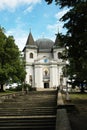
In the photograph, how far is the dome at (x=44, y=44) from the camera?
120 metres

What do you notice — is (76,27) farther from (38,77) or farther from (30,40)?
(30,40)

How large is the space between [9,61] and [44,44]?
6624cm

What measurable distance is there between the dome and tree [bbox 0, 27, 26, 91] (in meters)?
62.2

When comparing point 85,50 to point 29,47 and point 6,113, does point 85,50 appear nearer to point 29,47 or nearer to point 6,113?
point 6,113

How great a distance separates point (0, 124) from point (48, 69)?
97253mm

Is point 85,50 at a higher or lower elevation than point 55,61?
lower

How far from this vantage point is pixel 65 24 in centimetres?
1524

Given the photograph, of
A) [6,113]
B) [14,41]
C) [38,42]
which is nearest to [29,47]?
[38,42]

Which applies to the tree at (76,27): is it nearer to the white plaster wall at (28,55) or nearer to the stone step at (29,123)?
the stone step at (29,123)

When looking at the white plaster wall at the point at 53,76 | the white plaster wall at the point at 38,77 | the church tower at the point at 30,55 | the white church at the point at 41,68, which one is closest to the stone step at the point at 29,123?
the white church at the point at 41,68

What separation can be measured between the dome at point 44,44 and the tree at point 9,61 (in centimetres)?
6225

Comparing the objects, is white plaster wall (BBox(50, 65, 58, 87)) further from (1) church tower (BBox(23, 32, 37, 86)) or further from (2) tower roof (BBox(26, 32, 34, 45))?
(2) tower roof (BBox(26, 32, 34, 45))

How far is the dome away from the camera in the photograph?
12025 centimetres

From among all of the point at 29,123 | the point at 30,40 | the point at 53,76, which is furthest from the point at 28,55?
the point at 29,123
